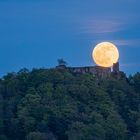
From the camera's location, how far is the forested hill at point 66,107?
186 feet

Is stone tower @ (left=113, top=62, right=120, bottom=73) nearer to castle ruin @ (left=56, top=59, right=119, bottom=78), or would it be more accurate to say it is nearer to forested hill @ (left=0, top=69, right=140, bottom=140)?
castle ruin @ (left=56, top=59, right=119, bottom=78)

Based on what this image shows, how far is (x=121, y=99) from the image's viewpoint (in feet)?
203

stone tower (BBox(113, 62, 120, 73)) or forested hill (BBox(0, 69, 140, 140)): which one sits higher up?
stone tower (BBox(113, 62, 120, 73))

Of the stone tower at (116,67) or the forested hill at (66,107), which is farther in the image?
the stone tower at (116,67)

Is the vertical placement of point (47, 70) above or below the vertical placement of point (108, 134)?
above

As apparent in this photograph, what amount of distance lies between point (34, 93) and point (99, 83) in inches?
171

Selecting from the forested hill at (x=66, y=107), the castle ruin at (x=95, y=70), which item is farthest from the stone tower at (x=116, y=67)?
the forested hill at (x=66, y=107)

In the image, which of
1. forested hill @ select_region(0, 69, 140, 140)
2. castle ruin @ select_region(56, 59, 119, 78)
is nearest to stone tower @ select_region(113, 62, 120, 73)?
castle ruin @ select_region(56, 59, 119, 78)

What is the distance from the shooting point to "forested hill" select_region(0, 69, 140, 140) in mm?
56562

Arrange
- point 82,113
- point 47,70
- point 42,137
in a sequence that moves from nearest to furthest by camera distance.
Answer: point 42,137 < point 82,113 < point 47,70

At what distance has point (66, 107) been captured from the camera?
58.4 m

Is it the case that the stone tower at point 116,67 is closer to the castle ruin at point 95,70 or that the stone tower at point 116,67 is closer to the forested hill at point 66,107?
the castle ruin at point 95,70

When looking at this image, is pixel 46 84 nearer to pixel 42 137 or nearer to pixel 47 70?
pixel 47 70

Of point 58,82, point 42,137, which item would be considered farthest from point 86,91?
point 42,137
